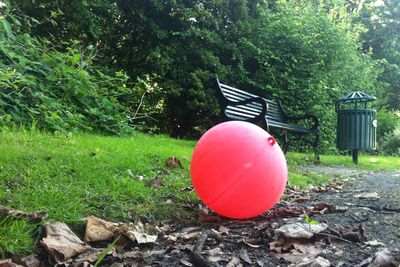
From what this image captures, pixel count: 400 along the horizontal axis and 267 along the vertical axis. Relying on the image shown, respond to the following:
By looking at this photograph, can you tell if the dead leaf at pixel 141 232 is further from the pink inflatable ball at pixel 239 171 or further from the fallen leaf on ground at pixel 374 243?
the fallen leaf on ground at pixel 374 243

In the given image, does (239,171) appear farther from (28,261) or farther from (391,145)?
(391,145)

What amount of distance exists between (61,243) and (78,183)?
106 cm

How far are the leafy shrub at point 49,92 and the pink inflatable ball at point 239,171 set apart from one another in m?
2.83

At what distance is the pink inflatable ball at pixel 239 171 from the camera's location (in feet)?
8.89

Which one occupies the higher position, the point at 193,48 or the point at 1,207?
the point at 193,48

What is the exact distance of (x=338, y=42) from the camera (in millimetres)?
10258

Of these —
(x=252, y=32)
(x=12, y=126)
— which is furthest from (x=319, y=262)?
(x=252, y=32)

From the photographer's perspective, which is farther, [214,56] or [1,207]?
[214,56]

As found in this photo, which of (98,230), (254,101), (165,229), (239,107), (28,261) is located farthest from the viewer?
(239,107)

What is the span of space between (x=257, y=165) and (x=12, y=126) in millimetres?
3410

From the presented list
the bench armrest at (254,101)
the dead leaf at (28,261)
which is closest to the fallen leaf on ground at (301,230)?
the dead leaf at (28,261)

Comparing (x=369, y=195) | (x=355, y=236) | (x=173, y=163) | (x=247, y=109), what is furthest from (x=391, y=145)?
(x=355, y=236)

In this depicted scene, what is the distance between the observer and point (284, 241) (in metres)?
2.36

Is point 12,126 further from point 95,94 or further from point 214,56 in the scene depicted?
point 214,56
